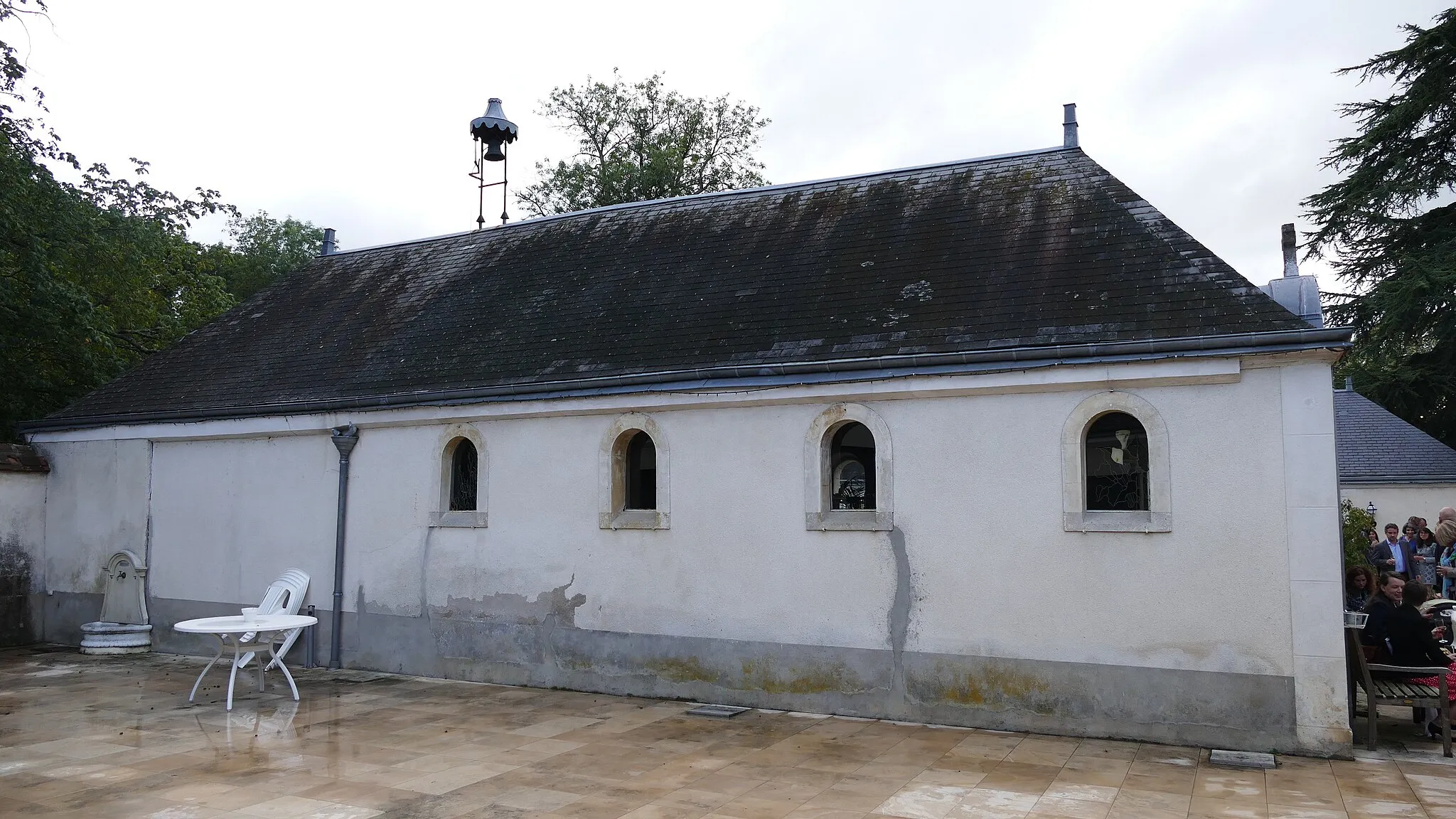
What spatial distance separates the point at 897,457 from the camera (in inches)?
365

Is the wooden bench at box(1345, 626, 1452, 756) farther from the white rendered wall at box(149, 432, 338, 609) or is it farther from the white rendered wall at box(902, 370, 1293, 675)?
the white rendered wall at box(149, 432, 338, 609)

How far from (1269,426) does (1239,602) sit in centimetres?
144

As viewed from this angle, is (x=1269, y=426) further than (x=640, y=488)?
No

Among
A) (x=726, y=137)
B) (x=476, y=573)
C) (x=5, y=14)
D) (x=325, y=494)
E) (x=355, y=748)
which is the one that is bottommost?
(x=355, y=748)

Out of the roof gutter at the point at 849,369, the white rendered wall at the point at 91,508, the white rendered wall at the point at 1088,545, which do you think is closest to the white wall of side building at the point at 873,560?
the white rendered wall at the point at 1088,545

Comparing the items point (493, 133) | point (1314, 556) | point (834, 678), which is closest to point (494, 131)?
point (493, 133)

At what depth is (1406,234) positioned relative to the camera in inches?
1037

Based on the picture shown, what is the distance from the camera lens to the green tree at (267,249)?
1553 inches

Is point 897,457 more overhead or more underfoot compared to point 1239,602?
more overhead

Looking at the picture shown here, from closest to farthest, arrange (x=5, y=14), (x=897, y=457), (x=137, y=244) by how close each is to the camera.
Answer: (x=897, y=457)
(x=5, y=14)
(x=137, y=244)

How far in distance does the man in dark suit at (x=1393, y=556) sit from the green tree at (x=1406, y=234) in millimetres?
12846

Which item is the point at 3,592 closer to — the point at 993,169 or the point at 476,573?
the point at 476,573

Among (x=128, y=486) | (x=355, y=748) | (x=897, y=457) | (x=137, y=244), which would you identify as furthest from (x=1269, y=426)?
(x=137, y=244)

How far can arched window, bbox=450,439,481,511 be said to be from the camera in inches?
469
